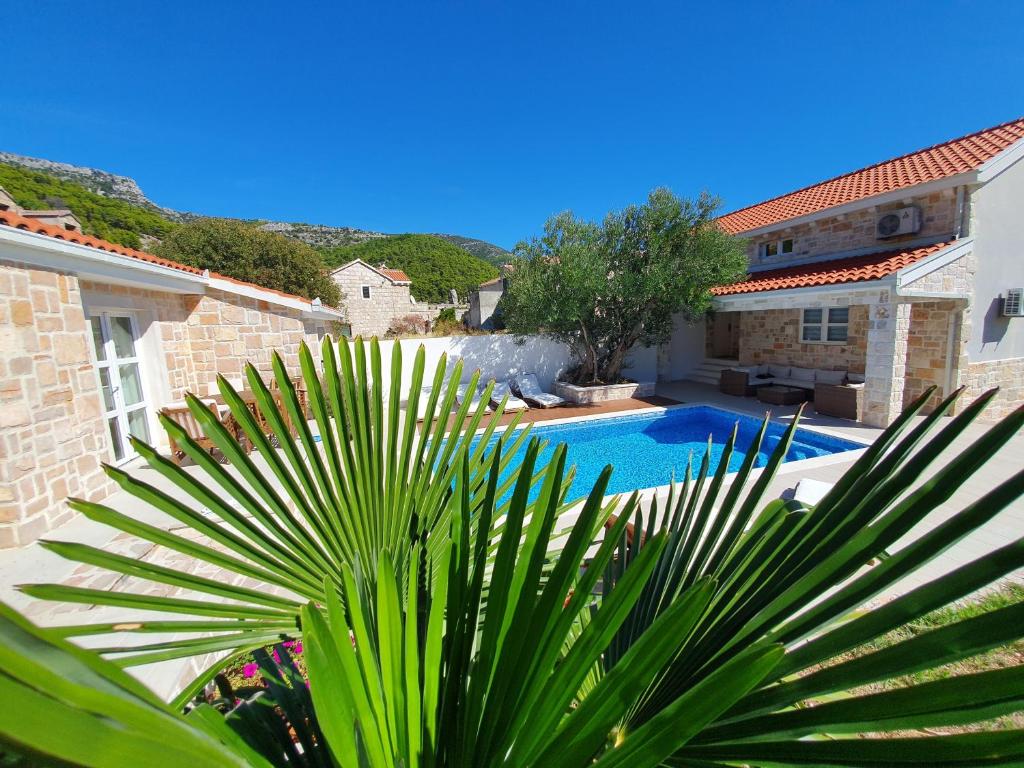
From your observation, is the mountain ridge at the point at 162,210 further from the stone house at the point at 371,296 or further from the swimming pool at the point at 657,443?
the swimming pool at the point at 657,443

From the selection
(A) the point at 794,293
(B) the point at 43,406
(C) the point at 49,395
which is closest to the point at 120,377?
(C) the point at 49,395

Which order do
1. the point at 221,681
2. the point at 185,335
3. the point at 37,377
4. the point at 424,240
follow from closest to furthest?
the point at 221,681 → the point at 37,377 → the point at 185,335 → the point at 424,240

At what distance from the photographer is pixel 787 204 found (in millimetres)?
16172

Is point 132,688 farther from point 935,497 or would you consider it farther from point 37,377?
point 37,377

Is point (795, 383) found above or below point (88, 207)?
below

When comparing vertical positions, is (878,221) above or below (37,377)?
above

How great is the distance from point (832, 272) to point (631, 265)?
5089 millimetres

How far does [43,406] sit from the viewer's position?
5398 millimetres

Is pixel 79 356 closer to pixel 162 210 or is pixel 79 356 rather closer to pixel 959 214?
pixel 959 214

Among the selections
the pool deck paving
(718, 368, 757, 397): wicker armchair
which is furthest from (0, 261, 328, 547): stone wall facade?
(718, 368, 757, 397): wicker armchair

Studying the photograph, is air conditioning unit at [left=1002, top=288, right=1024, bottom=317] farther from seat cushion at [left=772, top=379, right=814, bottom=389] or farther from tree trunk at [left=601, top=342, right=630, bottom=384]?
tree trunk at [left=601, top=342, right=630, bottom=384]

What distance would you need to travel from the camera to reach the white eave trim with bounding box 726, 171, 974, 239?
33.2ft

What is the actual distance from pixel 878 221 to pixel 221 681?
1590 cm

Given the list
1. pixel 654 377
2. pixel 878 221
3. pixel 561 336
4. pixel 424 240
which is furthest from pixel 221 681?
pixel 424 240
